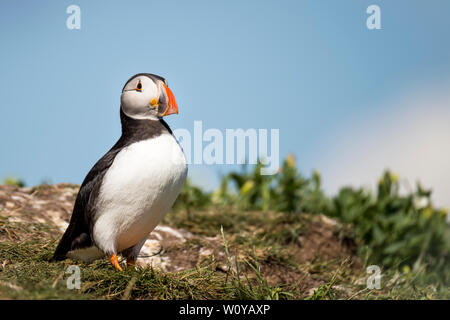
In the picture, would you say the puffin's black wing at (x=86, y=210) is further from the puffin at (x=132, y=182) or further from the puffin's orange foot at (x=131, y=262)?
the puffin's orange foot at (x=131, y=262)

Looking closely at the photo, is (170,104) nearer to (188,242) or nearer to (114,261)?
(114,261)

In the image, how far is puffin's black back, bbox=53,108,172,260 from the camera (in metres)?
4.27

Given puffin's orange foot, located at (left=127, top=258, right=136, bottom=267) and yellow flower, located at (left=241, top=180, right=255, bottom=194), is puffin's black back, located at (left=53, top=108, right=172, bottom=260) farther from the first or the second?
yellow flower, located at (left=241, top=180, right=255, bottom=194)

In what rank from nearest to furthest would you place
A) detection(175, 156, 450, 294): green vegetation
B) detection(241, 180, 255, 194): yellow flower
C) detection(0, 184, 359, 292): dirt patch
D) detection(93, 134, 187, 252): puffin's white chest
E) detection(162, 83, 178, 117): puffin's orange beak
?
detection(93, 134, 187, 252): puffin's white chest < detection(162, 83, 178, 117): puffin's orange beak < detection(0, 184, 359, 292): dirt patch < detection(175, 156, 450, 294): green vegetation < detection(241, 180, 255, 194): yellow flower

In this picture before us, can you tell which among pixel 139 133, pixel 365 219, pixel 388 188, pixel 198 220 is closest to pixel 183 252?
pixel 198 220

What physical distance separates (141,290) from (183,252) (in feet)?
6.07

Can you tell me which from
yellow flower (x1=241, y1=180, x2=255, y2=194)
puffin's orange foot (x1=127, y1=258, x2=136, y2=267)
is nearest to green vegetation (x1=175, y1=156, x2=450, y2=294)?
yellow flower (x1=241, y1=180, x2=255, y2=194)

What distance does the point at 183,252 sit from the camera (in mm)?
5570

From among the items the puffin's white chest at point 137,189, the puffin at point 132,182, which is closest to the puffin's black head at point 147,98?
the puffin at point 132,182

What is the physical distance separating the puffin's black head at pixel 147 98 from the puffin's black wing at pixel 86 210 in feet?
1.03

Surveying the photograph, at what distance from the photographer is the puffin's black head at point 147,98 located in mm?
4270

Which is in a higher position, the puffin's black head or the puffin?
the puffin's black head
